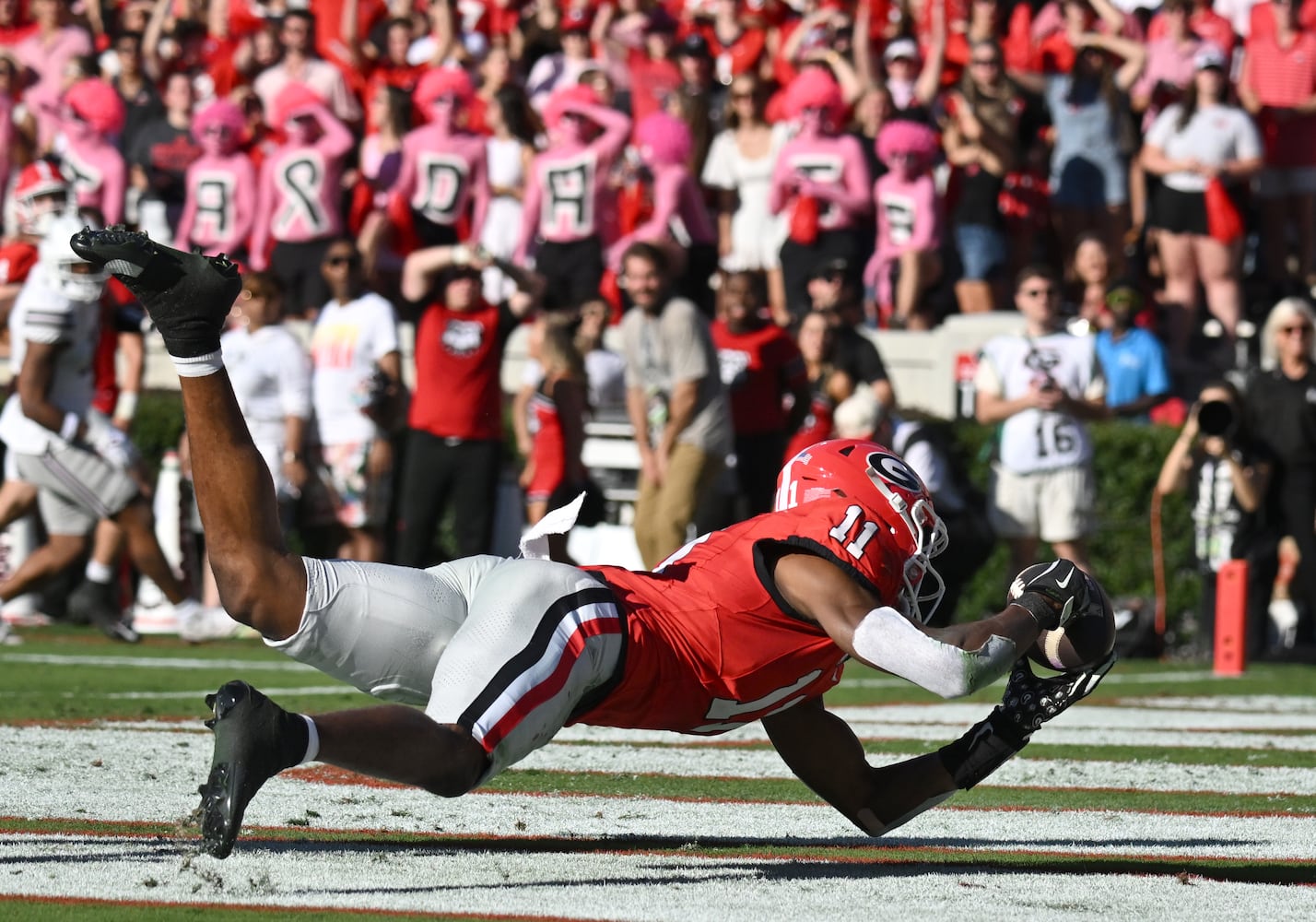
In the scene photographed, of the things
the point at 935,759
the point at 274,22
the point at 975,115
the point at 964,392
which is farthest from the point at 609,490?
the point at 935,759

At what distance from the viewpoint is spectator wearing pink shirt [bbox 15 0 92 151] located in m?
16.8

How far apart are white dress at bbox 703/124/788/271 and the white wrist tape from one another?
32.8 feet

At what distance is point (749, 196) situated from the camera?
14.5m

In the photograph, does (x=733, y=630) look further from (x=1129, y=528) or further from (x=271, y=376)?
(x=1129, y=528)

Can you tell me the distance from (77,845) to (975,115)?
9967 millimetres

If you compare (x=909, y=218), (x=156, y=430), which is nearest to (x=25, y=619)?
(x=156, y=430)

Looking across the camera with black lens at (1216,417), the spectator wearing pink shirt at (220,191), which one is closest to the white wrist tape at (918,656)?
the camera with black lens at (1216,417)

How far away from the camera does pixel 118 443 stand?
426 inches

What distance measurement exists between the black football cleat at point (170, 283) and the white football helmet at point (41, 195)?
7000 millimetres

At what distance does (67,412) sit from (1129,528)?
19.3 ft

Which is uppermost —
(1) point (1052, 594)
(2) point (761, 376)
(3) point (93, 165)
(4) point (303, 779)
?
(3) point (93, 165)

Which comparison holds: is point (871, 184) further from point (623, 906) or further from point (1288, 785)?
point (623, 906)

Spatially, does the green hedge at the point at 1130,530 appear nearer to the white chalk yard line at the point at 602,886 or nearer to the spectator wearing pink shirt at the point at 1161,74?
the spectator wearing pink shirt at the point at 1161,74

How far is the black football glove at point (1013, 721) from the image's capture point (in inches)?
195
